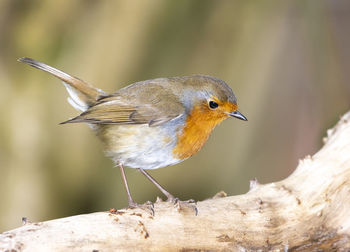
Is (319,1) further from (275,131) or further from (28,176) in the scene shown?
(28,176)

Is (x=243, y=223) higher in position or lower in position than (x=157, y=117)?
lower

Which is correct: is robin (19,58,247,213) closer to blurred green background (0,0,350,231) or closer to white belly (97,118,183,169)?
white belly (97,118,183,169)

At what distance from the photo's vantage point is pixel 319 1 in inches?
201

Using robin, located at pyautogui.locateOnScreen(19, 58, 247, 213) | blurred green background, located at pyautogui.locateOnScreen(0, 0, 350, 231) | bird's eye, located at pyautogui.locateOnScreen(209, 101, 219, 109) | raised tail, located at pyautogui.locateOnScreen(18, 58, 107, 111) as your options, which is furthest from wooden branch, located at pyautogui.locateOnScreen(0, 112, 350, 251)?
blurred green background, located at pyautogui.locateOnScreen(0, 0, 350, 231)

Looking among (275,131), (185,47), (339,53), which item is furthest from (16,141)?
(339,53)

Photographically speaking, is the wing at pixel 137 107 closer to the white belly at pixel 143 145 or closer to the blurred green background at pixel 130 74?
the white belly at pixel 143 145

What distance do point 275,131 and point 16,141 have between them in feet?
9.55

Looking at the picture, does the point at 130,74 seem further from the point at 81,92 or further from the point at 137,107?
the point at 137,107

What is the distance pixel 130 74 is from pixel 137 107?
1.49 metres

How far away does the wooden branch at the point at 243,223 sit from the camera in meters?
2.31

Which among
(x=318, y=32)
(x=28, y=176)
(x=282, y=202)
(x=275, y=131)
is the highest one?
(x=318, y=32)

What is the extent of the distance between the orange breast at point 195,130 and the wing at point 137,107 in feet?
0.30

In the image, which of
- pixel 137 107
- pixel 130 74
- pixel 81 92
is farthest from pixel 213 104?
pixel 130 74

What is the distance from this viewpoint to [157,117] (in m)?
2.95
